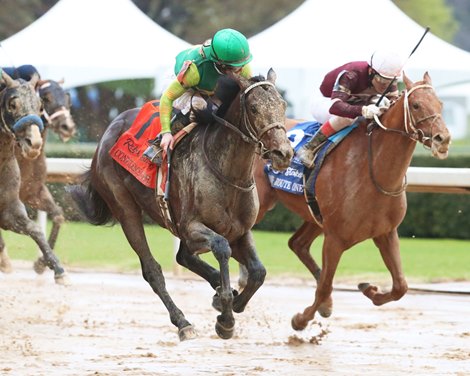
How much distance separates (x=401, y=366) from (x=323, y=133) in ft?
6.72

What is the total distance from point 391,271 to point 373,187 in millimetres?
606

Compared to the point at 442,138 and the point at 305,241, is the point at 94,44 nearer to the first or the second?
the point at 305,241

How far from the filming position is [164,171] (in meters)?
7.59

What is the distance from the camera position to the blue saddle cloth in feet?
28.7

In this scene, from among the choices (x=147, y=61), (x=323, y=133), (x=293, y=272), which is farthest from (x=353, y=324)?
(x=147, y=61)

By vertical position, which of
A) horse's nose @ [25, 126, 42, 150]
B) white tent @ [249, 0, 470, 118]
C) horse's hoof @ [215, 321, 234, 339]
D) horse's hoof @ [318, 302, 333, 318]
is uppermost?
horse's hoof @ [215, 321, 234, 339]

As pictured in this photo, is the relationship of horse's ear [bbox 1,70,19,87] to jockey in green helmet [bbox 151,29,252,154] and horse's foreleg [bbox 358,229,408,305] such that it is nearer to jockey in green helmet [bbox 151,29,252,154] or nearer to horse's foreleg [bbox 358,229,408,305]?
jockey in green helmet [bbox 151,29,252,154]

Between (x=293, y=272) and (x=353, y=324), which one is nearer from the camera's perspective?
(x=353, y=324)

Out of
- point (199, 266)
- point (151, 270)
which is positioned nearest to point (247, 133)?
point (199, 266)

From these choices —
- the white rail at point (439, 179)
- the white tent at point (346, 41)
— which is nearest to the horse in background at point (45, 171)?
the white rail at point (439, 179)

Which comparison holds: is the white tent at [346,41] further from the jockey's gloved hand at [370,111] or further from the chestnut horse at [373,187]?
the jockey's gloved hand at [370,111]

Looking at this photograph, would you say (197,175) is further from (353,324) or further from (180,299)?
(180,299)

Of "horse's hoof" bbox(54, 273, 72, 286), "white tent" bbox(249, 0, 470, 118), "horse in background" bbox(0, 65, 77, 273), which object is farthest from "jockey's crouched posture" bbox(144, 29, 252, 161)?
"white tent" bbox(249, 0, 470, 118)

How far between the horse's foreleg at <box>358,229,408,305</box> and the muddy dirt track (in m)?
0.35
